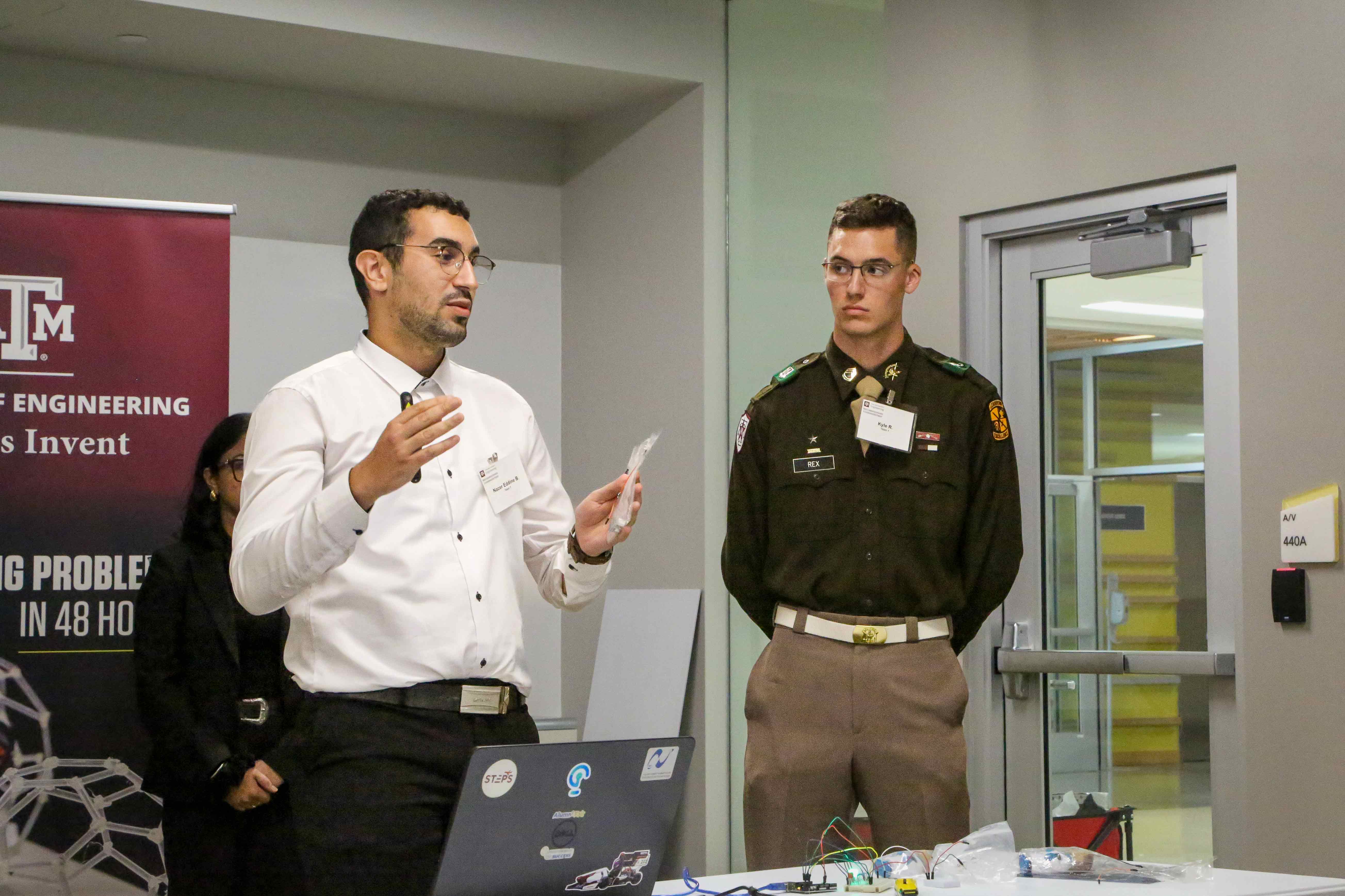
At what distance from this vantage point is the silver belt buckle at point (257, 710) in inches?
135

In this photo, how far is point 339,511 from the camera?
6.41 feet

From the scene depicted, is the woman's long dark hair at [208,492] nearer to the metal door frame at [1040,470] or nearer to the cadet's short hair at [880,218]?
the cadet's short hair at [880,218]

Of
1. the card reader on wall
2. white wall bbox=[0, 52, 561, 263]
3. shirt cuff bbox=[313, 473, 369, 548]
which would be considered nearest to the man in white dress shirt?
shirt cuff bbox=[313, 473, 369, 548]

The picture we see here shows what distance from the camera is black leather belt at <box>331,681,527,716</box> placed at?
6.97 ft

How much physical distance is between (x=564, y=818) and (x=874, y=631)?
4.79 feet

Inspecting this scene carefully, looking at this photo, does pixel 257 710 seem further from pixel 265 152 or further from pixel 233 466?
pixel 265 152

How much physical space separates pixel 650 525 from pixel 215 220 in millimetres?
1912

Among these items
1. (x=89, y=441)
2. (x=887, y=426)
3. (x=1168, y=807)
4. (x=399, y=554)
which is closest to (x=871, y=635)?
(x=887, y=426)

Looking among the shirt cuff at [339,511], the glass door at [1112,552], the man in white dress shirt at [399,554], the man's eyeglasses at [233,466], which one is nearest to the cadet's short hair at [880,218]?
the man in white dress shirt at [399,554]

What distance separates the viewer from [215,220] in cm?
442

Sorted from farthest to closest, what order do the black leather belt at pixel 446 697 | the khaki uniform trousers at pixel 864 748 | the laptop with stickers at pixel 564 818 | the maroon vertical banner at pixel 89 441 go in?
the maroon vertical banner at pixel 89 441 → the khaki uniform trousers at pixel 864 748 → the black leather belt at pixel 446 697 → the laptop with stickers at pixel 564 818

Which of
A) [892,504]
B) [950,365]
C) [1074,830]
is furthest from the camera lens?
[1074,830]

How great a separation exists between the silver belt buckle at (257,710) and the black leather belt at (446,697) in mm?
1428

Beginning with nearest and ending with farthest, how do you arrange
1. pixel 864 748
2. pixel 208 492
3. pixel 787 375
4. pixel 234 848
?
pixel 864 748, pixel 787 375, pixel 234 848, pixel 208 492
